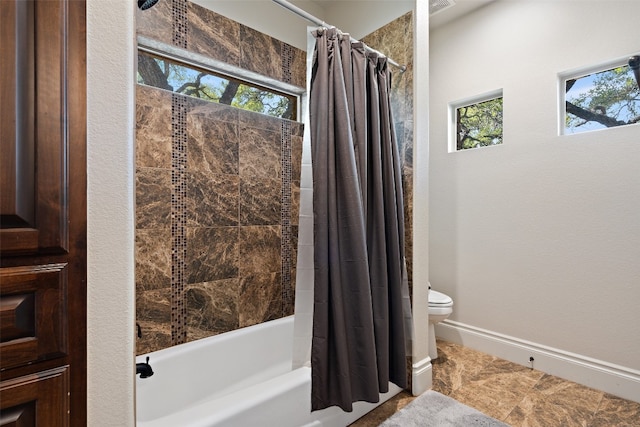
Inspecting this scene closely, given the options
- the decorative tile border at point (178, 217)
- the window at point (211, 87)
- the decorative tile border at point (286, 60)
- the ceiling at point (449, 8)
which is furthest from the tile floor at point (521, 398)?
the ceiling at point (449, 8)

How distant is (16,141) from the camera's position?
586 millimetres

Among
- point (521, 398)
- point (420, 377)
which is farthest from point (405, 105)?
point (521, 398)

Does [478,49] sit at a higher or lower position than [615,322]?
higher

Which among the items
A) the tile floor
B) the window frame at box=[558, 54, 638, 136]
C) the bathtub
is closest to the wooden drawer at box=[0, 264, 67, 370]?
the bathtub

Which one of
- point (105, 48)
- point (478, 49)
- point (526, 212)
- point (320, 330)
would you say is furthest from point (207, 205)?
point (478, 49)

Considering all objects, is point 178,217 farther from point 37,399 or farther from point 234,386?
point 37,399

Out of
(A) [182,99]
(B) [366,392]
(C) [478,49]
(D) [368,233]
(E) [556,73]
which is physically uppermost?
(C) [478,49]

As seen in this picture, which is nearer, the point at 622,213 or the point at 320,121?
the point at 320,121

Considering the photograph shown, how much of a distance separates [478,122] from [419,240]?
1383 mm

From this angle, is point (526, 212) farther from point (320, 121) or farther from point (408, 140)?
point (320, 121)

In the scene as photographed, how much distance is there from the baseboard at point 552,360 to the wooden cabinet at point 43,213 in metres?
2.64

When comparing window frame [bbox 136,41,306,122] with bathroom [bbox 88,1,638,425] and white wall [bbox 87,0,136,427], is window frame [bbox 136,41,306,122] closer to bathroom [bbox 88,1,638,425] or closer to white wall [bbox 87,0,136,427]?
bathroom [bbox 88,1,638,425]

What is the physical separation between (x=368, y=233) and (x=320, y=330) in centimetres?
55

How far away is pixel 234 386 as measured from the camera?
1.89 metres
